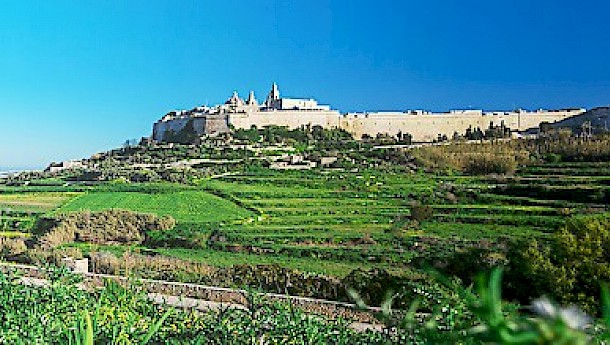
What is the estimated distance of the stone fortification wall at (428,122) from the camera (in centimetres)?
3897

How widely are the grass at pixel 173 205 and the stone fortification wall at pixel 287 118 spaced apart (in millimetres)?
14534

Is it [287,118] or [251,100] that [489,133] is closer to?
[287,118]

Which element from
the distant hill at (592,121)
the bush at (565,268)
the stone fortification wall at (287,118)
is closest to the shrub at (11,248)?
the bush at (565,268)

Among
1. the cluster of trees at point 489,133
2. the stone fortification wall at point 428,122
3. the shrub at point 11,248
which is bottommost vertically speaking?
the shrub at point 11,248

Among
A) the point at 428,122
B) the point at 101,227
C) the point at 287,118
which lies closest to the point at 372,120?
the point at 428,122

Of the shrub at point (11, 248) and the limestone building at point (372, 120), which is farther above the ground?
the limestone building at point (372, 120)

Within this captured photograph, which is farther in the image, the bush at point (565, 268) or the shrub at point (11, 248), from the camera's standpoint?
the shrub at point (11, 248)

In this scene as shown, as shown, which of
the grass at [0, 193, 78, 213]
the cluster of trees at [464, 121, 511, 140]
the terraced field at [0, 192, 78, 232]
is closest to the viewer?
the terraced field at [0, 192, 78, 232]

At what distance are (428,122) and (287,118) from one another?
8293mm

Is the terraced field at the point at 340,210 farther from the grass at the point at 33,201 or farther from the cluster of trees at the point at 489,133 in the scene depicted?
the cluster of trees at the point at 489,133

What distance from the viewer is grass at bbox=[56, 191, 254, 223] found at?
20844mm

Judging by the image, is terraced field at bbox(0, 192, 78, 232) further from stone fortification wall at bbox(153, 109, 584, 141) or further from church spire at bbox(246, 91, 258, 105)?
church spire at bbox(246, 91, 258, 105)

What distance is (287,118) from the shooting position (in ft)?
128

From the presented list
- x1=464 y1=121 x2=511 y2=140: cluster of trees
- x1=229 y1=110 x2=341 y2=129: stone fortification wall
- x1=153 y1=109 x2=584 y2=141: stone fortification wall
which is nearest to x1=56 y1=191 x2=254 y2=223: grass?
x1=229 y1=110 x2=341 y2=129: stone fortification wall
